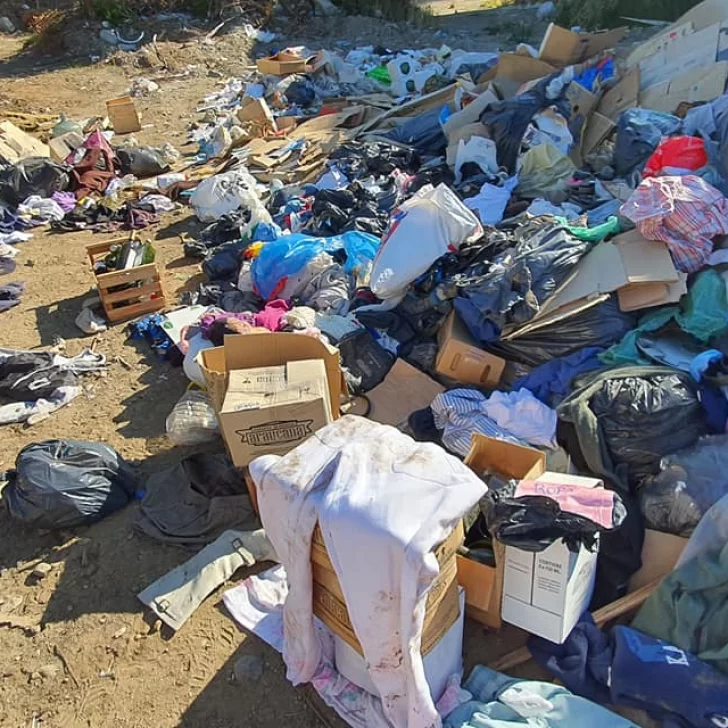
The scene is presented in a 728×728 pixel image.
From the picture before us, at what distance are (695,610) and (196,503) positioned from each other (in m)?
2.12

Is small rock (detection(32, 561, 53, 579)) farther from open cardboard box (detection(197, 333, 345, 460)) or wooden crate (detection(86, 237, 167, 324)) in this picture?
wooden crate (detection(86, 237, 167, 324))

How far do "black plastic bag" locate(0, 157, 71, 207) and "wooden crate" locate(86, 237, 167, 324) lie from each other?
10.1ft

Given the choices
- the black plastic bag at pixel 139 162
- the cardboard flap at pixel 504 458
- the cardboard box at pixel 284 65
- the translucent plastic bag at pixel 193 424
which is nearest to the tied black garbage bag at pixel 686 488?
the cardboard flap at pixel 504 458

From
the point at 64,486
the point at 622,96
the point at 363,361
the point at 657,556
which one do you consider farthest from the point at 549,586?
the point at 622,96

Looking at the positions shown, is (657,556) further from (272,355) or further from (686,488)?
(272,355)

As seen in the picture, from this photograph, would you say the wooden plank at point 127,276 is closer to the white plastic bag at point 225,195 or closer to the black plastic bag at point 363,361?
the white plastic bag at point 225,195

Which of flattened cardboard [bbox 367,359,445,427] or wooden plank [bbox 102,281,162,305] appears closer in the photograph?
flattened cardboard [bbox 367,359,445,427]

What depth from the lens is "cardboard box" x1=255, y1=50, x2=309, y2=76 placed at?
9.77 metres

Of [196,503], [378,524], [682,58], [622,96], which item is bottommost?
[196,503]

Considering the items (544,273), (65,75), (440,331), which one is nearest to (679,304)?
(544,273)

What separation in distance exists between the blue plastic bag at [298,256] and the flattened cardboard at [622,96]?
2688mm

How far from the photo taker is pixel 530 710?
197 centimetres

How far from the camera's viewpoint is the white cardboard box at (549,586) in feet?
6.77

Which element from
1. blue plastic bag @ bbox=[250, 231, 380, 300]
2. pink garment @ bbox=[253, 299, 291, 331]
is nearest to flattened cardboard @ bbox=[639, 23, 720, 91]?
blue plastic bag @ bbox=[250, 231, 380, 300]
